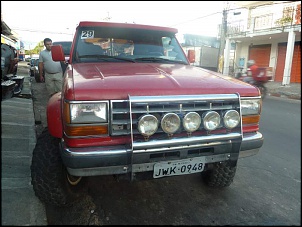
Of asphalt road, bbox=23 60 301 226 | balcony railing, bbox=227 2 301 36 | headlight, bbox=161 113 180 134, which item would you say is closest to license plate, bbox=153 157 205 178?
headlight, bbox=161 113 180 134

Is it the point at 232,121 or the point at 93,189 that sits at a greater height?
the point at 232,121

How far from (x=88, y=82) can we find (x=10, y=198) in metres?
1.37

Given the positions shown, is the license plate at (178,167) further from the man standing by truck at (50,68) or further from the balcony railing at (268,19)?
the balcony railing at (268,19)

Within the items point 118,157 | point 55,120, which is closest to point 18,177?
point 55,120

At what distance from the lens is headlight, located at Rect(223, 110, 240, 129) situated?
2.33 m

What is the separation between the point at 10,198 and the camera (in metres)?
2.45

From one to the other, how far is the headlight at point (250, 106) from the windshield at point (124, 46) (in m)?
1.34

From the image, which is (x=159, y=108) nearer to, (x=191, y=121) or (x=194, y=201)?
(x=191, y=121)

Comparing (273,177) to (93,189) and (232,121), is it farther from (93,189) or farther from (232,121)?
(93,189)

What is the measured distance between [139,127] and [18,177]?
1740 millimetres

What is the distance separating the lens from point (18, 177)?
9.55ft

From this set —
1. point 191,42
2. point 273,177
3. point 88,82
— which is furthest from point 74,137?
point 191,42

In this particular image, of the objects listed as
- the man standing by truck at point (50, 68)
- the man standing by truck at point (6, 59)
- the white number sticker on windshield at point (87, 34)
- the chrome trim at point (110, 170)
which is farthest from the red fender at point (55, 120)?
the man standing by truck at point (50, 68)

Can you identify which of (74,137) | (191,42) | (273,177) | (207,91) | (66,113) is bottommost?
(273,177)
